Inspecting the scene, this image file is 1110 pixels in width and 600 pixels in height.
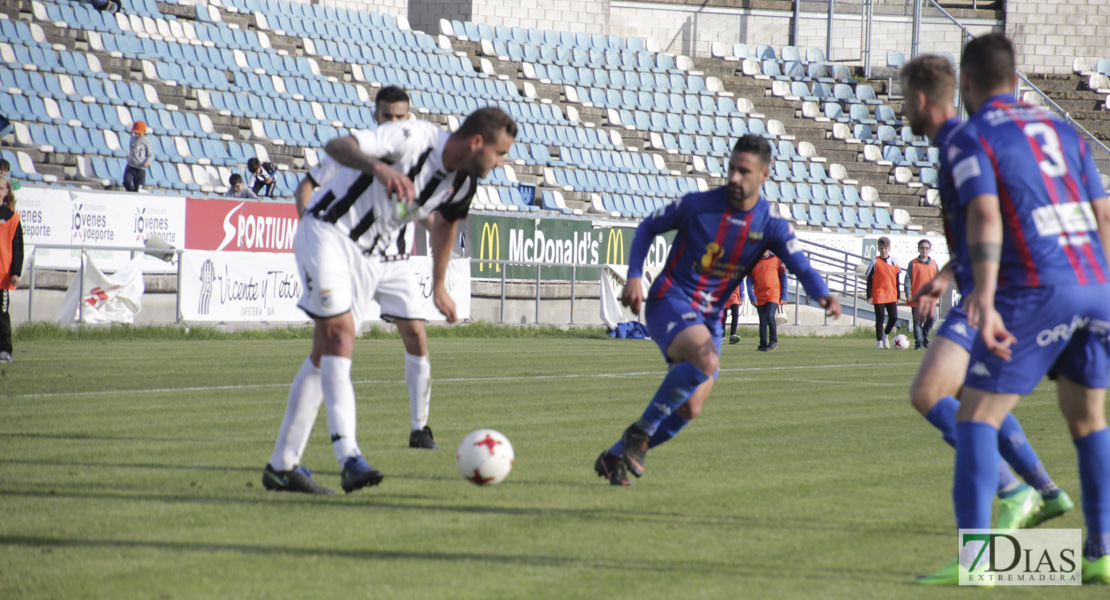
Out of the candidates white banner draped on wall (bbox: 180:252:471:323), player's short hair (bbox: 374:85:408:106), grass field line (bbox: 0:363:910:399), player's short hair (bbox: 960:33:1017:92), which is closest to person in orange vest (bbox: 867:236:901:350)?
grass field line (bbox: 0:363:910:399)

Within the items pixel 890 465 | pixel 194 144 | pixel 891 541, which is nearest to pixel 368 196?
pixel 891 541

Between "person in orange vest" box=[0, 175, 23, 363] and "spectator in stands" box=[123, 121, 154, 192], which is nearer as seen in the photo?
"person in orange vest" box=[0, 175, 23, 363]

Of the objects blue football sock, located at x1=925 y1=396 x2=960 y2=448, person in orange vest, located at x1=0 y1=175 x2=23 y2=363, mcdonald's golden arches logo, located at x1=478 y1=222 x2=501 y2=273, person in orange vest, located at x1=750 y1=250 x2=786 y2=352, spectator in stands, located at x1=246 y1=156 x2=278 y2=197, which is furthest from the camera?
mcdonald's golden arches logo, located at x1=478 y1=222 x2=501 y2=273

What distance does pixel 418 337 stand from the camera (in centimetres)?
777

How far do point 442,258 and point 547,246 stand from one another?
18.0 metres

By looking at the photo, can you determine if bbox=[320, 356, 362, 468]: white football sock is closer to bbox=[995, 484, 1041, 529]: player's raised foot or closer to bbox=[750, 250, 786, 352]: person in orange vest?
bbox=[995, 484, 1041, 529]: player's raised foot

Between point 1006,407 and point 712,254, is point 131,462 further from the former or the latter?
point 1006,407

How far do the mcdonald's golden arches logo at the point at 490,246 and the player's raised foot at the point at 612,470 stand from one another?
17.0 m

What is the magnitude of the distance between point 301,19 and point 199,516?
91.2 feet

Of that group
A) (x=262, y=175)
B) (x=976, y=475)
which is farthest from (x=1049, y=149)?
(x=262, y=175)

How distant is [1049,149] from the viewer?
4273 mm

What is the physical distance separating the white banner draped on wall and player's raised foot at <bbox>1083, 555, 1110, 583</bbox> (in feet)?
52.3

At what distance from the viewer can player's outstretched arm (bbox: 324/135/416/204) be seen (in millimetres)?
5449

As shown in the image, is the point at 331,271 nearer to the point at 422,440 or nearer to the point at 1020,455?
the point at 422,440
